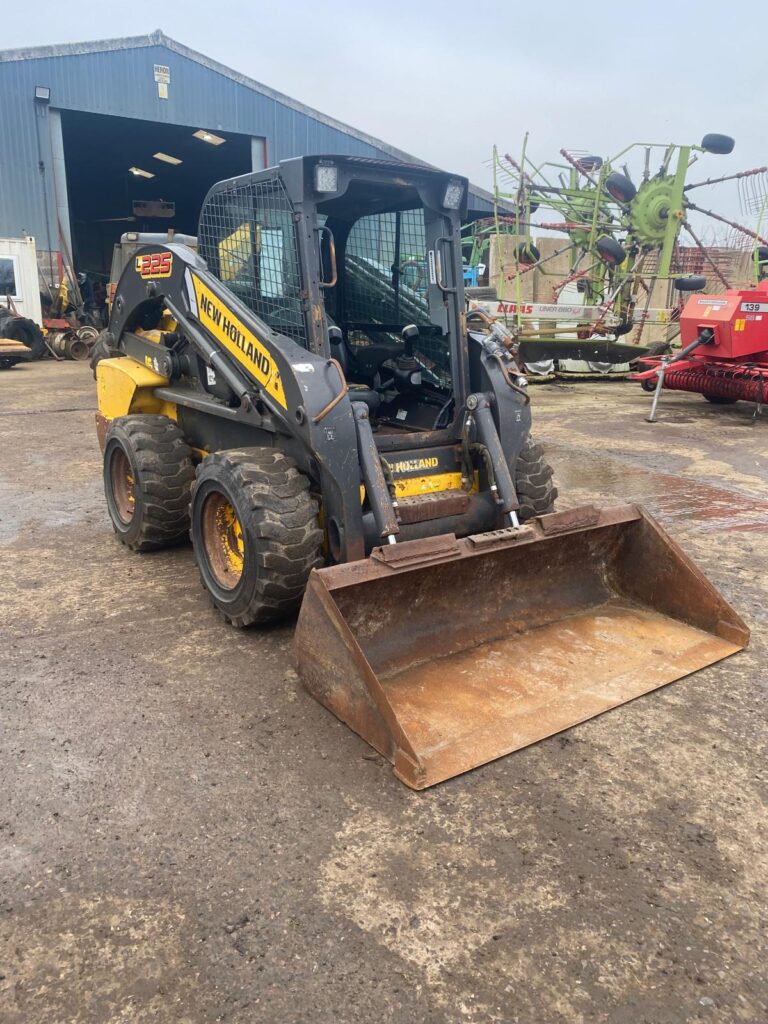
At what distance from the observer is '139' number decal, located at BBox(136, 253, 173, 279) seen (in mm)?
4766

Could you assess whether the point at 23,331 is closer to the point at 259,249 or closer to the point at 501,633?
the point at 259,249

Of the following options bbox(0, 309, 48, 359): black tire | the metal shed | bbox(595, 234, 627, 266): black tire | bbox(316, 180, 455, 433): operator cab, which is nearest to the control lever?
bbox(316, 180, 455, 433): operator cab

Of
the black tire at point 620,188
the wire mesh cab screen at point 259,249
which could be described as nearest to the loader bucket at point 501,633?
the wire mesh cab screen at point 259,249

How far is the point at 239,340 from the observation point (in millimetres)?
4078

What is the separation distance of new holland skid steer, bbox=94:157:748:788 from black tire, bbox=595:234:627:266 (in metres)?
10.2

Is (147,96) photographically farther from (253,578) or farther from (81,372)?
(253,578)

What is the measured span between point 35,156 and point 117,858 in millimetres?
19757

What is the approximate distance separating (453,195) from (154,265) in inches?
75.5

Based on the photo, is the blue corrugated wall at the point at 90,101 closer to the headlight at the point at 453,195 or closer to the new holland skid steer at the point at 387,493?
the new holland skid steer at the point at 387,493

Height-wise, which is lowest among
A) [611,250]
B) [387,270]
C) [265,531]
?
[265,531]

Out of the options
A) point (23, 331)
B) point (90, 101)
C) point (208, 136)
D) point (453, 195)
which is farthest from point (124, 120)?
point (453, 195)

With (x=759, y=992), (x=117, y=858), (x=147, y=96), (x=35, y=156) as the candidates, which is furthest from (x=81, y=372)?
(x=759, y=992)

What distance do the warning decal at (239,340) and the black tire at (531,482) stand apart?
4.89ft

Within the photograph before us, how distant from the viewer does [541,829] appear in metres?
2.53
